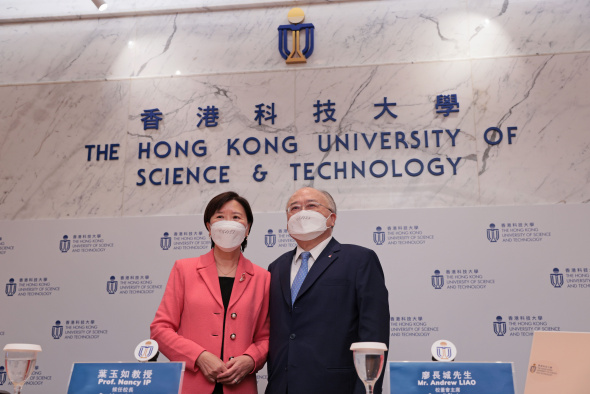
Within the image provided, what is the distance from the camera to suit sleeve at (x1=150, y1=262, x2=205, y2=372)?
2.52 metres

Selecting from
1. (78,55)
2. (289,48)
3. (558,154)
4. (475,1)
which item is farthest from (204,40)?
(558,154)

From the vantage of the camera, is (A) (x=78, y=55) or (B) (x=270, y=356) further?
(A) (x=78, y=55)

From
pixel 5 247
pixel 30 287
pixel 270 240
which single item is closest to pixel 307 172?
pixel 270 240

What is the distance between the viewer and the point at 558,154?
413cm

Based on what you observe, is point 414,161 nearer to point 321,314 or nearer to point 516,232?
point 516,232

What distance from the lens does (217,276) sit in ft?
9.11

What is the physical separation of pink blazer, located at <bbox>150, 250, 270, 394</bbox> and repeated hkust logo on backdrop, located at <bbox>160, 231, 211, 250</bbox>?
143 cm

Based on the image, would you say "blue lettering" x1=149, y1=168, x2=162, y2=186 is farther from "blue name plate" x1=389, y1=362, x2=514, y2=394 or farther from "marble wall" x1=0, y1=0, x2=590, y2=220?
"blue name plate" x1=389, y1=362, x2=514, y2=394

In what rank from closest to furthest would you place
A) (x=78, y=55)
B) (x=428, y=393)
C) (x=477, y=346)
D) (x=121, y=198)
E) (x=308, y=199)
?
1. (x=428, y=393)
2. (x=308, y=199)
3. (x=477, y=346)
4. (x=121, y=198)
5. (x=78, y=55)

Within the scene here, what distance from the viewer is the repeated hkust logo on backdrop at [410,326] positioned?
392cm

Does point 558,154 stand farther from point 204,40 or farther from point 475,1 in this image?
point 204,40

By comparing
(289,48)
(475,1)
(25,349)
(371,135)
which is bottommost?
(25,349)

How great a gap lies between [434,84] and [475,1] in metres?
0.74

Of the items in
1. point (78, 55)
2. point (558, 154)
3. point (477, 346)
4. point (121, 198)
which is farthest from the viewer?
point (78, 55)
